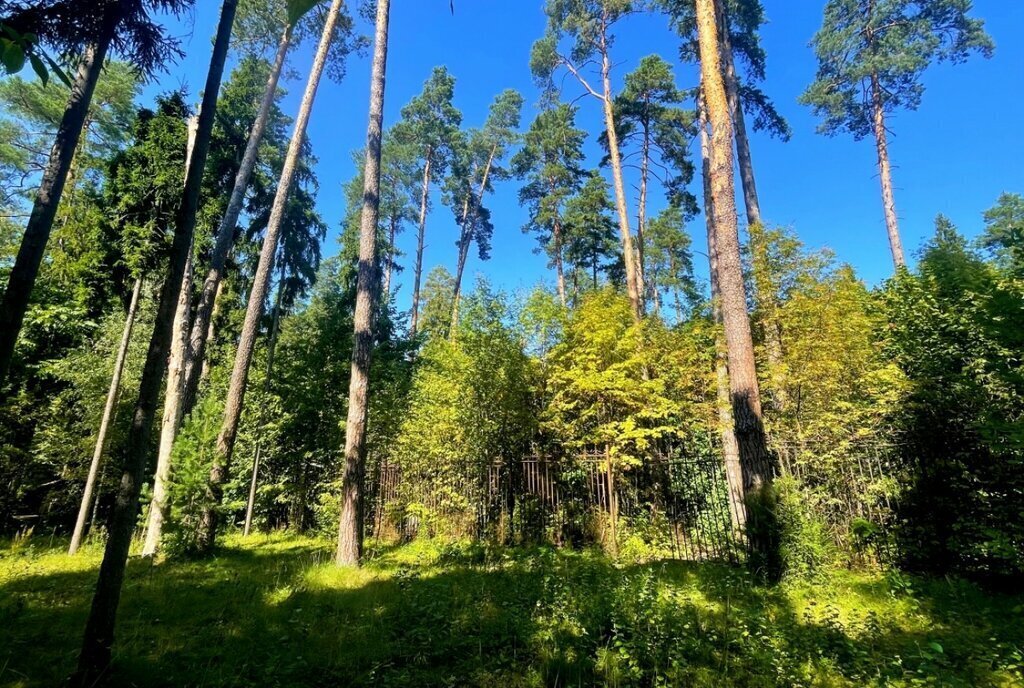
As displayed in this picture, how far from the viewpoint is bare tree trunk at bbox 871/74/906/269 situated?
1366cm

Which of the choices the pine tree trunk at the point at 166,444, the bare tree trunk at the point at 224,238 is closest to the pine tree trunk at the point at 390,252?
the bare tree trunk at the point at 224,238

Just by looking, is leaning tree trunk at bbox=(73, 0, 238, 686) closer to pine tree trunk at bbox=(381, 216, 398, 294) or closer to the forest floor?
the forest floor

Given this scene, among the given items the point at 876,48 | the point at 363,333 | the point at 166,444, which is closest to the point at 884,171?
the point at 876,48

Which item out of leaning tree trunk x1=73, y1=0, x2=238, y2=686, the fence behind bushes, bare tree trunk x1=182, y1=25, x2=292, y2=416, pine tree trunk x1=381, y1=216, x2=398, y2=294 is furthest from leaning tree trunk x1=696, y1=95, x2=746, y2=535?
pine tree trunk x1=381, y1=216, x2=398, y2=294

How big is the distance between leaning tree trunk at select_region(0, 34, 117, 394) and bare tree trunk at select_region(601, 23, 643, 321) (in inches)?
406

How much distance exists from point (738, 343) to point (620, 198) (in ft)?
27.0

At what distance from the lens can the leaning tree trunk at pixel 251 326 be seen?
24.8 feet

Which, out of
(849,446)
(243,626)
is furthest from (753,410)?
(243,626)

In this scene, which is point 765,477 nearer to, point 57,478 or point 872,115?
point 57,478

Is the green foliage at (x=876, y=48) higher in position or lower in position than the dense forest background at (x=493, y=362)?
higher

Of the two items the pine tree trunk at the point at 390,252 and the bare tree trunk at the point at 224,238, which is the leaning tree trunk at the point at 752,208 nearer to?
the bare tree trunk at the point at 224,238

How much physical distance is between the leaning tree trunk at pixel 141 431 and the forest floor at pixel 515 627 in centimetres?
31

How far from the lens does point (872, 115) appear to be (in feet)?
50.3

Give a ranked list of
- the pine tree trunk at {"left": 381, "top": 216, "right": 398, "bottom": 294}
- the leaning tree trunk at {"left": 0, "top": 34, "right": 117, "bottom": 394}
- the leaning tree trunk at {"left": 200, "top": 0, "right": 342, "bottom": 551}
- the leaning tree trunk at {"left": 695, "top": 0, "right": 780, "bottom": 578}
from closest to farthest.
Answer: the leaning tree trunk at {"left": 0, "top": 34, "right": 117, "bottom": 394}, the leaning tree trunk at {"left": 695, "top": 0, "right": 780, "bottom": 578}, the leaning tree trunk at {"left": 200, "top": 0, "right": 342, "bottom": 551}, the pine tree trunk at {"left": 381, "top": 216, "right": 398, "bottom": 294}
